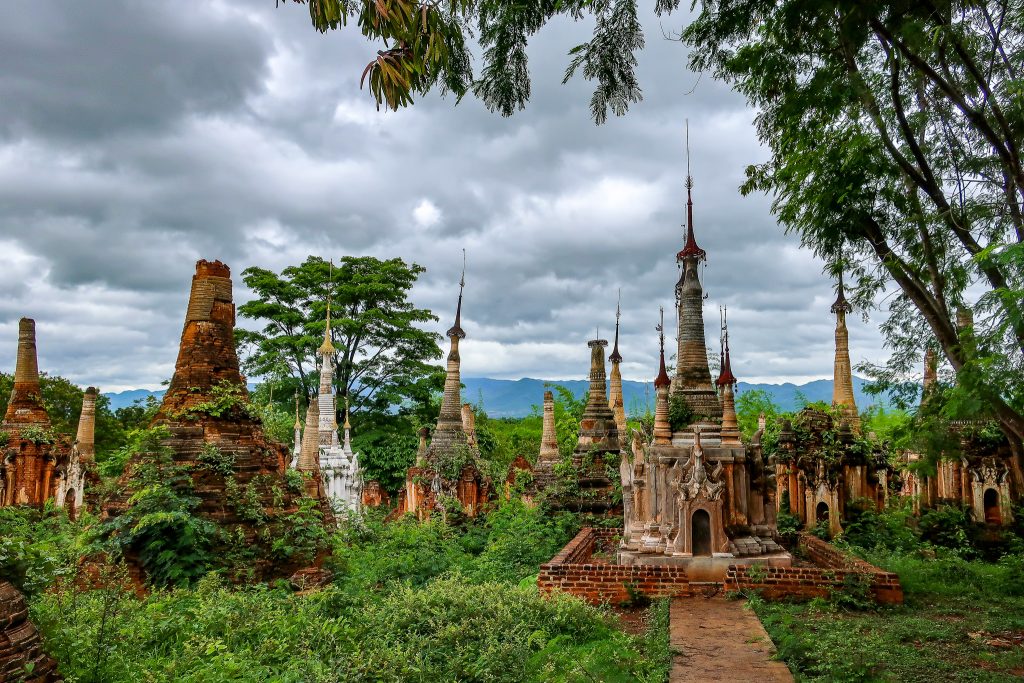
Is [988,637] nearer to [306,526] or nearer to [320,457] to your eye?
[306,526]

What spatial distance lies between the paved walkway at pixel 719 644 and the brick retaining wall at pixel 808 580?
0.39 metres

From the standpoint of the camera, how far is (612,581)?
31.5ft

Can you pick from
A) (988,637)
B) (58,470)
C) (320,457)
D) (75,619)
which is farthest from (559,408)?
(75,619)

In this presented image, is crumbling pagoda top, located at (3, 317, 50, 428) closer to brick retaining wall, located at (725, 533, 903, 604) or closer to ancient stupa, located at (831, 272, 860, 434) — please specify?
brick retaining wall, located at (725, 533, 903, 604)

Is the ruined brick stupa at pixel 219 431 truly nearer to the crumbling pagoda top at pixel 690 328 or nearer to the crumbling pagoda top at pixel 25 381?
the crumbling pagoda top at pixel 690 328

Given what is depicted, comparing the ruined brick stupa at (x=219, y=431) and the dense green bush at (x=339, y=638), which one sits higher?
the ruined brick stupa at (x=219, y=431)

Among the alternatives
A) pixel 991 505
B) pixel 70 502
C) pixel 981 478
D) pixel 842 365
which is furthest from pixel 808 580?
pixel 70 502

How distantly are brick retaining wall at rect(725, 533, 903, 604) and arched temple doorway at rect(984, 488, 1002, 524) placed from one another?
6487 millimetres

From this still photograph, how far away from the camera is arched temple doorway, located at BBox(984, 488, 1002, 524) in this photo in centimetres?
1397

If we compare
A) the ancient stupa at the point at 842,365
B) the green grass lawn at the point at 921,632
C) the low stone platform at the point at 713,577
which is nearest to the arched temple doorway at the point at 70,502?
the low stone platform at the point at 713,577

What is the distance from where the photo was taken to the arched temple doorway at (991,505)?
45.8 ft

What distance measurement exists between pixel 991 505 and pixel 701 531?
799 cm

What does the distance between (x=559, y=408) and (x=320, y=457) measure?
48.2 ft

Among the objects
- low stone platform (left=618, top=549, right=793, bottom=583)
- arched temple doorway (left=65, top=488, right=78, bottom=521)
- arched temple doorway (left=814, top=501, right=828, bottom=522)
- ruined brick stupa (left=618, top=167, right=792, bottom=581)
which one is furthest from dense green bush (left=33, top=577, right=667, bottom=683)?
arched temple doorway (left=65, top=488, right=78, bottom=521)
